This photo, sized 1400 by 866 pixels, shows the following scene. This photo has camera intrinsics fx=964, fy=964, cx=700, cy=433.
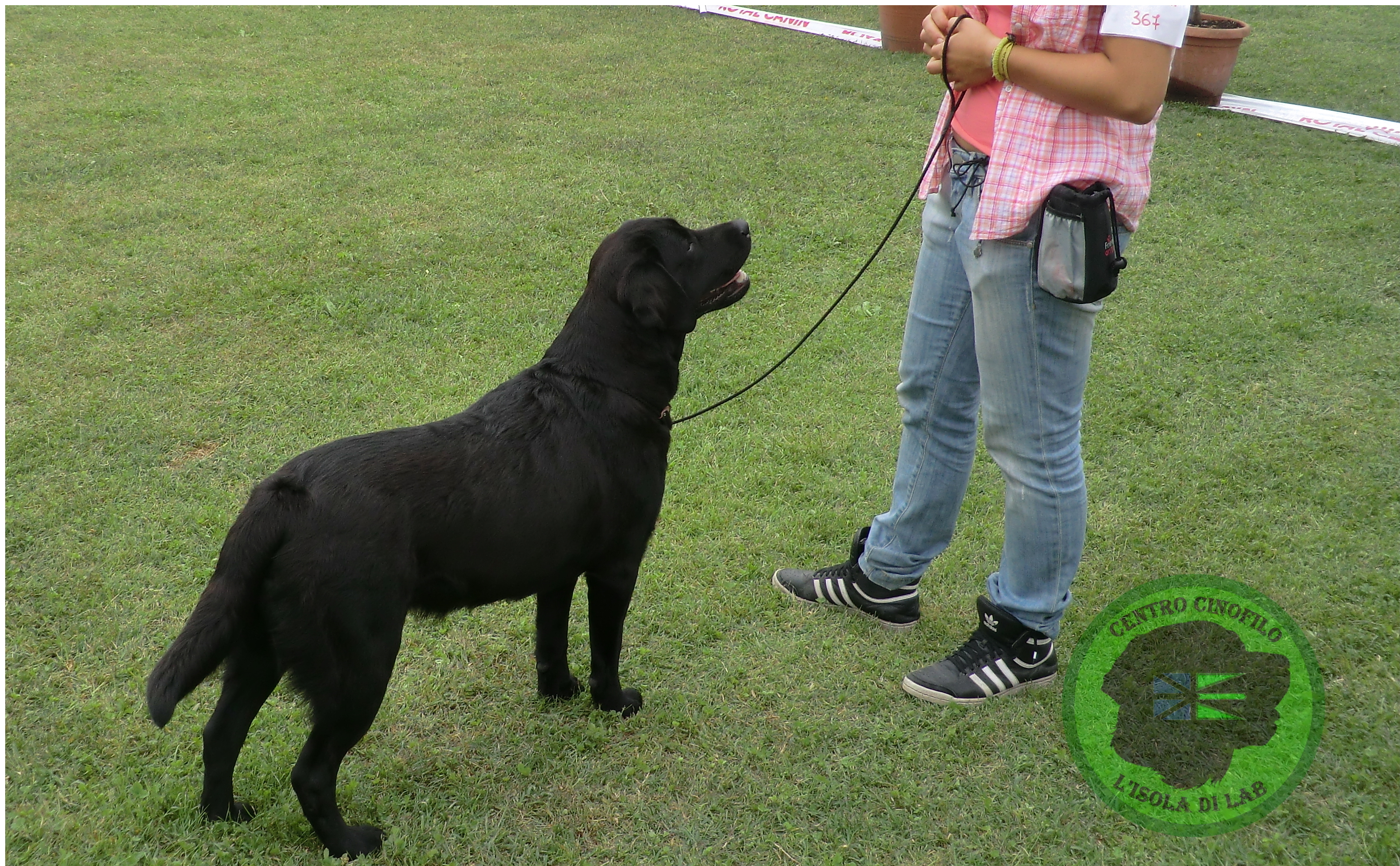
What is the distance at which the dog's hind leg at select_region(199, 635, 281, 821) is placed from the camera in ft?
7.41

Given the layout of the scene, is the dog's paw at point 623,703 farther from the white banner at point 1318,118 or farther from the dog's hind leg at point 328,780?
the white banner at point 1318,118

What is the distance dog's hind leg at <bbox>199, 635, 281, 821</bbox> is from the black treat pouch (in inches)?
78.3

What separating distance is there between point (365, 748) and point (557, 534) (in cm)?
90

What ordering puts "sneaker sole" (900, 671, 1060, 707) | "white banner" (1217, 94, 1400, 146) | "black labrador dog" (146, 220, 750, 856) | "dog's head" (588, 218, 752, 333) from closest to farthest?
"black labrador dog" (146, 220, 750, 856) → "dog's head" (588, 218, 752, 333) → "sneaker sole" (900, 671, 1060, 707) → "white banner" (1217, 94, 1400, 146)

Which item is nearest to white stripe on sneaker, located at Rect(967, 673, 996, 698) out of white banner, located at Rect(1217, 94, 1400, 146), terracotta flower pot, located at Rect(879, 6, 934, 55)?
white banner, located at Rect(1217, 94, 1400, 146)

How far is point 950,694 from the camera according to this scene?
111 inches

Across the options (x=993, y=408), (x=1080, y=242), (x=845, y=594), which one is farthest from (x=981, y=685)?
(x=1080, y=242)

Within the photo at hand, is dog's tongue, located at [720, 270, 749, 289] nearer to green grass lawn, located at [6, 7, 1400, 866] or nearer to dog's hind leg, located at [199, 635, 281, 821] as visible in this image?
green grass lawn, located at [6, 7, 1400, 866]

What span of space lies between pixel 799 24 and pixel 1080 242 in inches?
392

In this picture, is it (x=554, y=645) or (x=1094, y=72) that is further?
(x=554, y=645)

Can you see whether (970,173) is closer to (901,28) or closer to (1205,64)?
(1205,64)

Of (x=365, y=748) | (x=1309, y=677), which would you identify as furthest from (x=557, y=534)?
(x=1309, y=677)

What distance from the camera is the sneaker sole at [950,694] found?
2809mm

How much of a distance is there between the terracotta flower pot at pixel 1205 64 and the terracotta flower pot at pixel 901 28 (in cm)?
248
